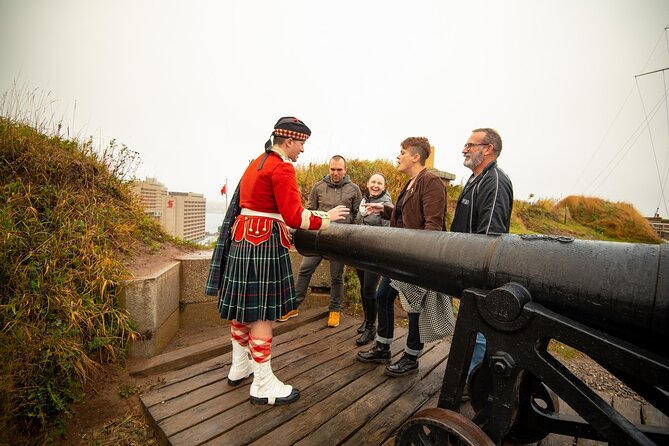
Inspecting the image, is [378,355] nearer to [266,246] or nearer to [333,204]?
[266,246]

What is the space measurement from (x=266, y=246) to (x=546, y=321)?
67.2 inches

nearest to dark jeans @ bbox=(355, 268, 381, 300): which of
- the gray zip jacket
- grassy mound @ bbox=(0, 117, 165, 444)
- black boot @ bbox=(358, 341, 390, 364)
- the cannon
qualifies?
black boot @ bbox=(358, 341, 390, 364)

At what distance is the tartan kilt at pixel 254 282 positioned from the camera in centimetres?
228

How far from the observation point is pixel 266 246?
2.32m

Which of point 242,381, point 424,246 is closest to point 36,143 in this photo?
point 242,381

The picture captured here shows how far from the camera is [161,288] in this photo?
3.38 m

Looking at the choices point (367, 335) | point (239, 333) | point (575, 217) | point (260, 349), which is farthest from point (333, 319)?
point (575, 217)

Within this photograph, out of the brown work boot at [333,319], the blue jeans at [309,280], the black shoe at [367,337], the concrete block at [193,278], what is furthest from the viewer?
the blue jeans at [309,280]

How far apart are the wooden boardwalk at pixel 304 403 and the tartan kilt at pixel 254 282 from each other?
2.13 ft

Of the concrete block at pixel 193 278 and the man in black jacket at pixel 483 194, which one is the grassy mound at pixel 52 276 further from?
the man in black jacket at pixel 483 194

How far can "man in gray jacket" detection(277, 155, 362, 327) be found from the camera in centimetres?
423

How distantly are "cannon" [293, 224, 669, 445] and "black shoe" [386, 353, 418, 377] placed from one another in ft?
3.43

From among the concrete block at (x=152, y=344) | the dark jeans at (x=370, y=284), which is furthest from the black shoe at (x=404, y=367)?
the concrete block at (x=152, y=344)

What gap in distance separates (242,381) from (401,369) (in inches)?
52.7
